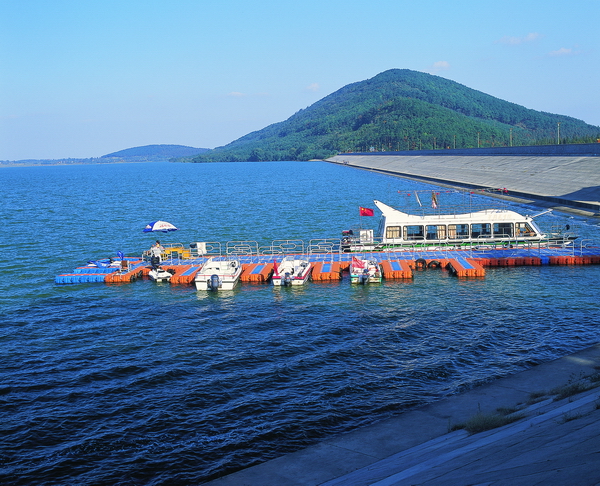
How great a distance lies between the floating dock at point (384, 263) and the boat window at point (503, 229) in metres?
1.60

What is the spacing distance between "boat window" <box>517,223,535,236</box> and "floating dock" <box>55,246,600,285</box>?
65.7 inches

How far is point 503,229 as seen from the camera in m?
45.8

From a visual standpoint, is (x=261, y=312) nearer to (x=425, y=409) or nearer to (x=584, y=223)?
(x=425, y=409)

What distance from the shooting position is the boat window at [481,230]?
150 feet

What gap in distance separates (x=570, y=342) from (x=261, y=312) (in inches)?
589

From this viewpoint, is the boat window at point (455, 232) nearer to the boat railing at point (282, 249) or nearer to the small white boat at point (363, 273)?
the small white boat at point (363, 273)

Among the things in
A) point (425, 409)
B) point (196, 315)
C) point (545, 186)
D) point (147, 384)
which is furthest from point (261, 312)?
point (545, 186)

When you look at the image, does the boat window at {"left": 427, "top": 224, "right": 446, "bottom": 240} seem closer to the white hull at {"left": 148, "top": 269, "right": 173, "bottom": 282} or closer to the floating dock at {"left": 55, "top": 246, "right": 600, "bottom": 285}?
the floating dock at {"left": 55, "top": 246, "right": 600, "bottom": 285}

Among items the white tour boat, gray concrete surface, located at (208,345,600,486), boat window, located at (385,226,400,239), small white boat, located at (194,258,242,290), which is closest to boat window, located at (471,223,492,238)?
the white tour boat

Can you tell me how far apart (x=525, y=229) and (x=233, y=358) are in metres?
29.2

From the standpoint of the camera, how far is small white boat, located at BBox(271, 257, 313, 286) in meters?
37.4

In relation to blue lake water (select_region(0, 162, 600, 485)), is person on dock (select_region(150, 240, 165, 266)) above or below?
above

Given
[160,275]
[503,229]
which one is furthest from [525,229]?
[160,275]

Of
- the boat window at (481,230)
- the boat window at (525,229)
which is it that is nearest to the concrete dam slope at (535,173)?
the boat window at (525,229)
